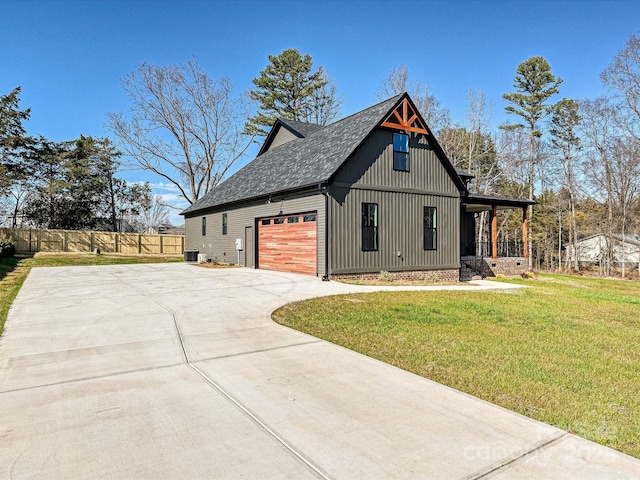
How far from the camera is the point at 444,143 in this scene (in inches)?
1217

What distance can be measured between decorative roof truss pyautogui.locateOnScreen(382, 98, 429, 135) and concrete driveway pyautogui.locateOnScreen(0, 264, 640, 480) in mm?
11263

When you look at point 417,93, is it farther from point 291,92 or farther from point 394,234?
point 394,234

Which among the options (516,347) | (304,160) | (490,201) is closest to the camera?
(516,347)

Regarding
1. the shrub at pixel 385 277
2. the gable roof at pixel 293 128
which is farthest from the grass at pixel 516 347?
the gable roof at pixel 293 128

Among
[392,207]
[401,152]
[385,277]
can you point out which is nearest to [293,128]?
[401,152]

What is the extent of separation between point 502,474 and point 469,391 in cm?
135

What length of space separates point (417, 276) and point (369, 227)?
3056 mm

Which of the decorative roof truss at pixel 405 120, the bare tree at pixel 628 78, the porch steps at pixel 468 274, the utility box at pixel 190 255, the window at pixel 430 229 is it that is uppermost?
the bare tree at pixel 628 78

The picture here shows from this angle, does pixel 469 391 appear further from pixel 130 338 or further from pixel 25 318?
pixel 25 318

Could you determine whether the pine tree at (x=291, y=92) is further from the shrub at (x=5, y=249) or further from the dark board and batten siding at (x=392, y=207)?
the dark board and batten siding at (x=392, y=207)

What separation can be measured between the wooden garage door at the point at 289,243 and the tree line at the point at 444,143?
59.4 ft

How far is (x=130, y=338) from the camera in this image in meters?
5.37

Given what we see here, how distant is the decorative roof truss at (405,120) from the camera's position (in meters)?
14.5

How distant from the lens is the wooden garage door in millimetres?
13984
